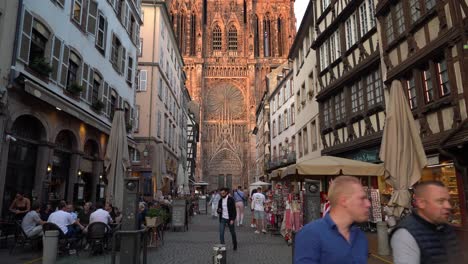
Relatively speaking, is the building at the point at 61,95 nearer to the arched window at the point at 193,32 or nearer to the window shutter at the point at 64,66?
the window shutter at the point at 64,66

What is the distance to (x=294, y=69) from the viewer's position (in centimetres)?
2684

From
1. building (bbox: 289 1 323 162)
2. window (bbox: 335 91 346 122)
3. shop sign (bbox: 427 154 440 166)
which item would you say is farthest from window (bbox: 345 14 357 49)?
shop sign (bbox: 427 154 440 166)

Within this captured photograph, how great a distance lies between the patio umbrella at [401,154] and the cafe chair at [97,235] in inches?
256

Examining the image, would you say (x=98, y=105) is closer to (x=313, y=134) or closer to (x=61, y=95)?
(x=61, y=95)

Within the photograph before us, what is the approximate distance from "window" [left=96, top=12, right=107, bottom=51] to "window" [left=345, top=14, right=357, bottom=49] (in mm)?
11182

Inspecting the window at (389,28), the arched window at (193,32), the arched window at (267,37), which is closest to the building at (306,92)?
the window at (389,28)

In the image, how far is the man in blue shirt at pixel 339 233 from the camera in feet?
6.63

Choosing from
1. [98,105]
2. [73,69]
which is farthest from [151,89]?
[73,69]

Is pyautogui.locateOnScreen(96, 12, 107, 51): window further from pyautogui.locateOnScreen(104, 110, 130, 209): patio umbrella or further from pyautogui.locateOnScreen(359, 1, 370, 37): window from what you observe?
pyautogui.locateOnScreen(359, 1, 370, 37): window

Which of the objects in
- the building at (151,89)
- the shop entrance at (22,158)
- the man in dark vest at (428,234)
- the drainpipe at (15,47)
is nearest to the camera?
the man in dark vest at (428,234)

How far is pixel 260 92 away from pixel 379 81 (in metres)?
50.0

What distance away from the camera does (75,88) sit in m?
14.1

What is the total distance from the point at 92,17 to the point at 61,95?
15.3 feet

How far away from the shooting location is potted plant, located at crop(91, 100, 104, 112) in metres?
16.5
